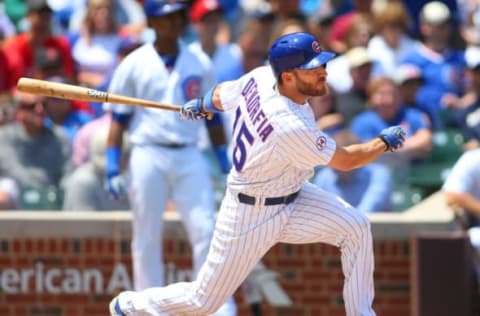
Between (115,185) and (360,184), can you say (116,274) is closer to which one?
(115,185)

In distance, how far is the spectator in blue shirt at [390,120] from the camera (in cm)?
1026

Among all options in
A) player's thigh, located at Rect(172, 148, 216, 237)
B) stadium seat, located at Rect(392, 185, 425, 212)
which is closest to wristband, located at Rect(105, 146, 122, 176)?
player's thigh, located at Rect(172, 148, 216, 237)

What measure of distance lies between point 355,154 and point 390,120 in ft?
11.2

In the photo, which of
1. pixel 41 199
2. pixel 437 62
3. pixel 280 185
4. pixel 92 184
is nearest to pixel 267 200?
pixel 280 185

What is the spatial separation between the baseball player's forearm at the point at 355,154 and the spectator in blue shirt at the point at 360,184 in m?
2.56

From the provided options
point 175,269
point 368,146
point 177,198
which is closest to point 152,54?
point 177,198

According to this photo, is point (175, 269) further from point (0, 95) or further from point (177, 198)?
point (0, 95)

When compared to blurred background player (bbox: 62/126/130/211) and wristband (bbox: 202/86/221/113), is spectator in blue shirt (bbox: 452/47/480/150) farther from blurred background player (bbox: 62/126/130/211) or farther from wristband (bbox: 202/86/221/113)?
wristband (bbox: 202/86/221/113)

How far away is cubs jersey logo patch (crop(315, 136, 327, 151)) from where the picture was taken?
269 inches

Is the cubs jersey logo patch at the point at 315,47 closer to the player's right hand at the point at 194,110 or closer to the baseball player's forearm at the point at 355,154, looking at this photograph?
the baseball player's forearm at the point at 355,154

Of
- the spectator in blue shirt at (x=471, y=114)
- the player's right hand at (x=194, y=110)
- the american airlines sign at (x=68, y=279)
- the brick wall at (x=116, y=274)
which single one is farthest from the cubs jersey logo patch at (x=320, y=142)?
the spectator in blue shirt at (x=471, y=114)

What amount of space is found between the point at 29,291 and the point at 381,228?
237 cm

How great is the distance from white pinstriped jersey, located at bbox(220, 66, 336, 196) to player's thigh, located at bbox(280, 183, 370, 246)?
115 millimetres

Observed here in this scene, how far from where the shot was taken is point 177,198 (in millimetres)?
8805
